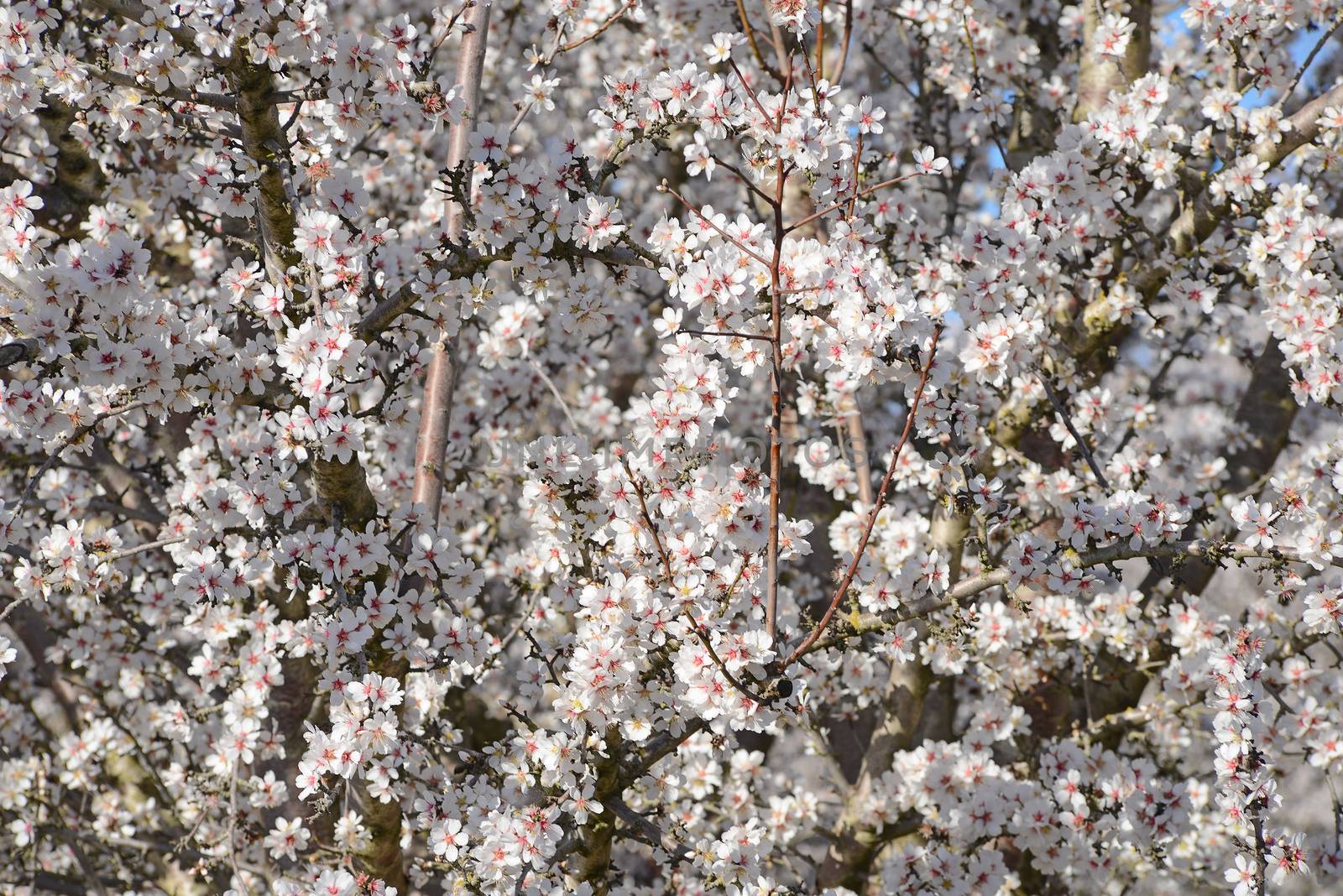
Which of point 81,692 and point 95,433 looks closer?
point 95,433

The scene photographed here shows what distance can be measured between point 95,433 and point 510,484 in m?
2.32

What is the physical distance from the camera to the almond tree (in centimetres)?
324

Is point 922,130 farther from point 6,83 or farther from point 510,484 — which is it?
point 6,83

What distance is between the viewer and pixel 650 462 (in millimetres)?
3324

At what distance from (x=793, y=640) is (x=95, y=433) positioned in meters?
2.40

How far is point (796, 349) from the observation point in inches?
140

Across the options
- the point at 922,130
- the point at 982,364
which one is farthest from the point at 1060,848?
the point at 922,130

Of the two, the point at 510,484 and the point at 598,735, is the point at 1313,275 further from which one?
the point at 510,484

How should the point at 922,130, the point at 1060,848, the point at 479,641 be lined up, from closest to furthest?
the point at 479,641 → the point at 1060,848 → the point at 922,130

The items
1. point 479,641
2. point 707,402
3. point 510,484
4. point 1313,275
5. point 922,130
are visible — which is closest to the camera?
point 707,402

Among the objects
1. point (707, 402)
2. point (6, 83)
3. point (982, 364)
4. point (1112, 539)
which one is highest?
point (6, 83)

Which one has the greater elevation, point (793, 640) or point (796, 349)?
point (796, 349)

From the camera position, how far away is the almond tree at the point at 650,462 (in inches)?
127

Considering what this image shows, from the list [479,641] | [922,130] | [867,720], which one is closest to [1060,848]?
[867,720]
